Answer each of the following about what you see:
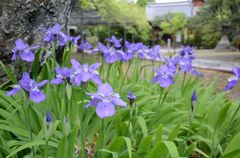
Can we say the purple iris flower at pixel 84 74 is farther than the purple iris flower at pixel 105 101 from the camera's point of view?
Yes

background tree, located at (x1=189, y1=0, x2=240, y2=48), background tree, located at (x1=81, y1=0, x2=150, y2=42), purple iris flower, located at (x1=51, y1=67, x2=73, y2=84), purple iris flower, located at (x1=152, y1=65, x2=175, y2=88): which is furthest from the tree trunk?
background tree, located at (x1=189, y1=0, x2=240, y2=48)

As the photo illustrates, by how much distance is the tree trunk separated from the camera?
3070 mm

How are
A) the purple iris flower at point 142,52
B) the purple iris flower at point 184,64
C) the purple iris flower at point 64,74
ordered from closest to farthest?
the purple iris flower at point 64,74 → the purple iris flower at point 184,64 → the purple iris flower at point 142,52

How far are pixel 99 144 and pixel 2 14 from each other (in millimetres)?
1636

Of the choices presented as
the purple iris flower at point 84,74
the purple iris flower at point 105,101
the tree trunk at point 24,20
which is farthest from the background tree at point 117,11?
the purple iris flower at point 105,101

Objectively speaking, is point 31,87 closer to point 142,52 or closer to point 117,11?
point 142,52

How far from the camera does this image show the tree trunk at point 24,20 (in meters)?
3.07

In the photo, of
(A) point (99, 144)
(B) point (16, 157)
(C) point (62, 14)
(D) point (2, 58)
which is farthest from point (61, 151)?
(C) point (62, 14)

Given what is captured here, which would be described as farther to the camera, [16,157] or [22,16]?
[22,16]

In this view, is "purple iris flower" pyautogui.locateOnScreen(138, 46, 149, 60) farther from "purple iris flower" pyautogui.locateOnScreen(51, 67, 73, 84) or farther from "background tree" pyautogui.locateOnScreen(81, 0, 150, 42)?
"background tree" pyautogui.locateOnScreen(81, 0, 150, 42)

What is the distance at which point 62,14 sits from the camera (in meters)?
3.43

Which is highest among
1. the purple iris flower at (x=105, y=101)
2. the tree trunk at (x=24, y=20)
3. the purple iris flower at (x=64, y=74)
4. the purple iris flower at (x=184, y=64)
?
the tree trunk at (x=24, y=20)

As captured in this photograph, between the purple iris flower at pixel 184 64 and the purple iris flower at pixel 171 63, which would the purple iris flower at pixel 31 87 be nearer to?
the purple iris flower at pixel 171 63

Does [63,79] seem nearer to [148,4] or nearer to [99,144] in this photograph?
[99,144]
